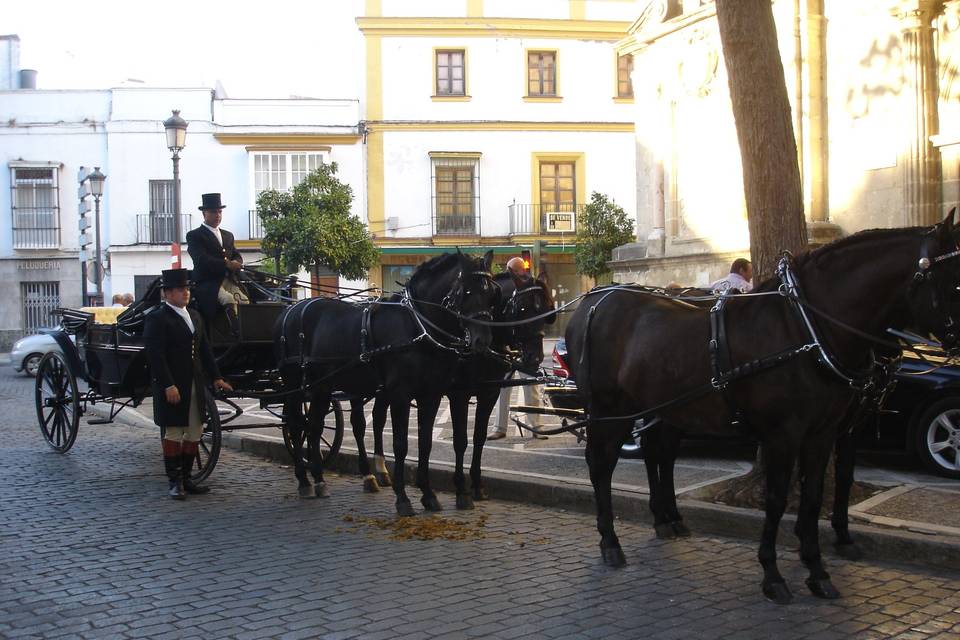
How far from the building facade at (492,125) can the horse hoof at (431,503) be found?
26240 mm

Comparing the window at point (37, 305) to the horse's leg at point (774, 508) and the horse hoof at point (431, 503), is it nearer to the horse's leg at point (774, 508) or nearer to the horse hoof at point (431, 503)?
the horse hoof at point (431, 503)

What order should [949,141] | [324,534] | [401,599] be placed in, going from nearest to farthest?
[401,599], [324,534], [949,141]

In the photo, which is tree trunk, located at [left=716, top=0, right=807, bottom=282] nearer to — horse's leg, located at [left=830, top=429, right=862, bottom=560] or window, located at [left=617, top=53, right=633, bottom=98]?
horse's leg, located at [left=830, top=429, right=862, bottom=560]

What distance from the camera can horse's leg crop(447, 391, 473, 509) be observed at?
26.9ft

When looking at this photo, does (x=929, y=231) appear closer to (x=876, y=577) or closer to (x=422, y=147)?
(x=876, y=577)

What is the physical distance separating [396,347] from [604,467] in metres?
→ 2.32

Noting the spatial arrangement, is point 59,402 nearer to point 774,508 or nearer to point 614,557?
point 614,557

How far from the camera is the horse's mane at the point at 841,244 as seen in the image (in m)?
5.55

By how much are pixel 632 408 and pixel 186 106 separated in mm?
31344

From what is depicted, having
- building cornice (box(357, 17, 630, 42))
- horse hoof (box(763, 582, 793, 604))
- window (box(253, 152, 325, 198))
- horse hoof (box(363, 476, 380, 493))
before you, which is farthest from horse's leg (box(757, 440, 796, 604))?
building cornice (box(357, 17, 630, 42))

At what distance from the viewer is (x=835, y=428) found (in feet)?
18.7

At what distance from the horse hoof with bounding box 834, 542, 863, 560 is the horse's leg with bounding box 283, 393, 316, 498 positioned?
461 cm

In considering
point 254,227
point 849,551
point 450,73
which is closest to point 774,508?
point 849,551

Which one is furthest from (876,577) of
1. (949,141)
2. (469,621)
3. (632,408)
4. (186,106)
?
(186,106)
